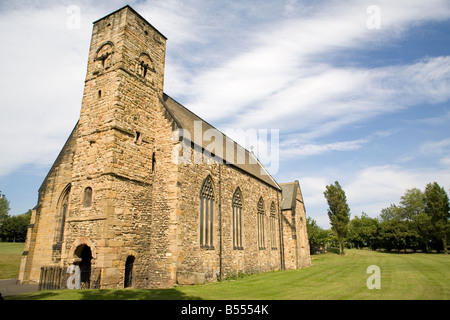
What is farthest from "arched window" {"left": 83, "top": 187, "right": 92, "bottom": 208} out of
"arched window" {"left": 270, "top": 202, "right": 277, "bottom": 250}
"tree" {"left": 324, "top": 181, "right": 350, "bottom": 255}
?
"tree" {"left": 324, "top": 181, "right": 350, "bottom": 255}

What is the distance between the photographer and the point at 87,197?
600 inches

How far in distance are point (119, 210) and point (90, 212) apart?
5.06 ft

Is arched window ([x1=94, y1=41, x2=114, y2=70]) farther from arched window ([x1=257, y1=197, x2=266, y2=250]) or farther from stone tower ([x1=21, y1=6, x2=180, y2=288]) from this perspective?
arched window ([x1=257, y1=197, x2=266, y2=250])

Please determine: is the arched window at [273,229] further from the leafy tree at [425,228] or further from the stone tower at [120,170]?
the leafy tree at [425,228]

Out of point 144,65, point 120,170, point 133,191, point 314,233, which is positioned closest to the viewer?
point 120,170

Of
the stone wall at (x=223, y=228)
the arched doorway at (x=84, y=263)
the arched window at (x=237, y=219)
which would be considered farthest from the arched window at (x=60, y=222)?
the arched window at (x=237, y=219)

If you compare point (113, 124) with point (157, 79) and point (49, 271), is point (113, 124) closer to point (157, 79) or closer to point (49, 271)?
point (157, 79)

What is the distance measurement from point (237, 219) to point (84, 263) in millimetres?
11363

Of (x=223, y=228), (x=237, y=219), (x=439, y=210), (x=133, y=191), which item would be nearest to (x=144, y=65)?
(x=133, y=191)

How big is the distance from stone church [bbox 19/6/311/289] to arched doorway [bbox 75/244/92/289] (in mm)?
52

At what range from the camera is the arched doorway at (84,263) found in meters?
14.1

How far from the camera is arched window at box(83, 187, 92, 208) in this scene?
49.7 feet

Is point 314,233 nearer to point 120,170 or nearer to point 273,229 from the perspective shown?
point 273,229
